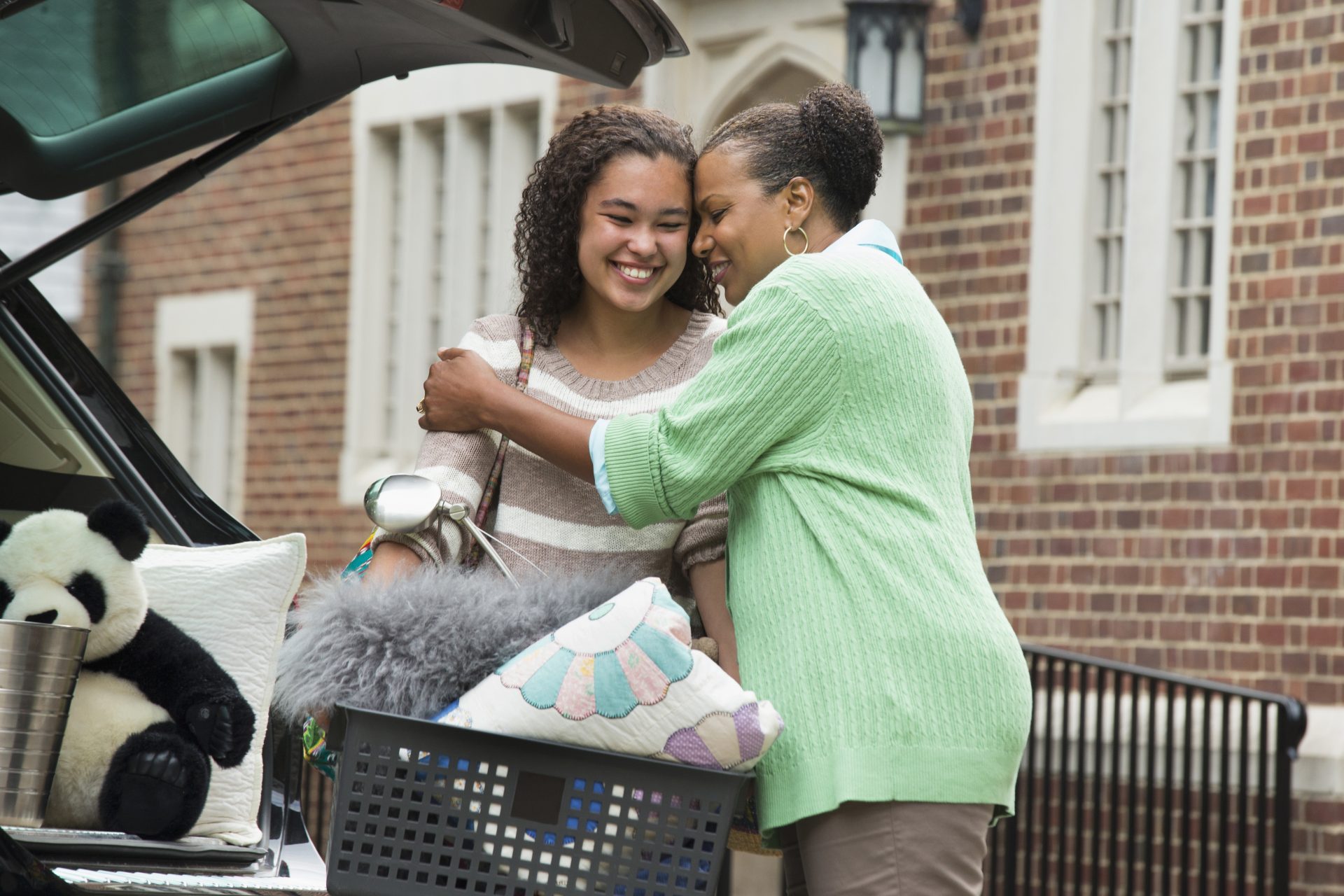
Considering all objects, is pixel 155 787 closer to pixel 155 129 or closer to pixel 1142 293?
pixel 155 129

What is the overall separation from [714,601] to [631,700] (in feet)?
1.99

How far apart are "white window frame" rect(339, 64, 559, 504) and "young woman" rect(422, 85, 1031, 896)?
851cm

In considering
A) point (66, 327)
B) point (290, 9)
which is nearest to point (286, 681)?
point (290, 9)

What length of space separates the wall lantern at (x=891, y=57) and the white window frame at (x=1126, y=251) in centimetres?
57

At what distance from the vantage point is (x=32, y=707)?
2707 mm

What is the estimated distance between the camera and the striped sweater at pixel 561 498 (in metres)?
2.92

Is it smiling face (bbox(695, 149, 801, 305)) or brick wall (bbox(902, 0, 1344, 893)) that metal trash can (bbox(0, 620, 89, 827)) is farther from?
brick wall (bbox(902, 0, 1344, 893))

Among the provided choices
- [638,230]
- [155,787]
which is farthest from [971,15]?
[155,787]

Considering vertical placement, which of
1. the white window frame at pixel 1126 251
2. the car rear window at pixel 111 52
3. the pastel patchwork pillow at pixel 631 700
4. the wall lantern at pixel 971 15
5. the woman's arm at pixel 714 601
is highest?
the wall lantern at pixel 971 15

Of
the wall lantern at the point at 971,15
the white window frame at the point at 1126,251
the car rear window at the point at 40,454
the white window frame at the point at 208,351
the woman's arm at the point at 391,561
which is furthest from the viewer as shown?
the white window frame at the point at 208,351

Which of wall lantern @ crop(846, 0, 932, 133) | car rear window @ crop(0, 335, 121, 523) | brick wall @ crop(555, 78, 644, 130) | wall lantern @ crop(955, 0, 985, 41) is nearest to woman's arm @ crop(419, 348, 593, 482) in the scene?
car rear window @ crop(0, 335, 121, 523)

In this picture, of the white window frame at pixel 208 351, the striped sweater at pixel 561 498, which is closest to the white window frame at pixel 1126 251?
the striped sweater at pixel 561 498

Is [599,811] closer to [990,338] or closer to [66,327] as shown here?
[66,327]

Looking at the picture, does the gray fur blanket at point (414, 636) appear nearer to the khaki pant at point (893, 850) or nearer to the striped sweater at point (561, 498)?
the striped sweater at point (561, 498)
